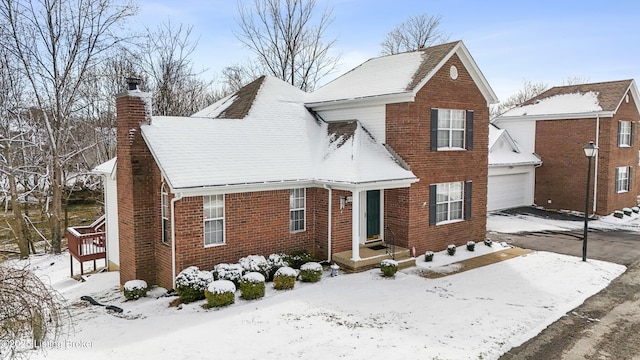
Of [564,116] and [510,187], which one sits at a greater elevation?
[564,116]

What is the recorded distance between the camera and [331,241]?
14.8 meters

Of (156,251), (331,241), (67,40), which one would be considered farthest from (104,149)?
(331,241)

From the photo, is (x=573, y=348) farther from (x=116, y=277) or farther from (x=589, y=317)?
(x=116, y=277)

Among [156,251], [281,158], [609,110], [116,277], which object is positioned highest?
[609,110]

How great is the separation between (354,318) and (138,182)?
7.72m

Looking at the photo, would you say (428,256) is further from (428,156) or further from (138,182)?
(138,182)

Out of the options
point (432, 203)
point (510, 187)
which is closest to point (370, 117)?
point (432, 203)

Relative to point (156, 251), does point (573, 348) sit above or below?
below

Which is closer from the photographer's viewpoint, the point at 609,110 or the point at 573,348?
the point at 573,348

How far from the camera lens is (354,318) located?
10.4 meters

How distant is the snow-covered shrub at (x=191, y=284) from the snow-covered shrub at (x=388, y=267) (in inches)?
203

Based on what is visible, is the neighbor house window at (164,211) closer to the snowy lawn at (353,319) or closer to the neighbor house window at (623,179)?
the snowy lawn at (353,319)

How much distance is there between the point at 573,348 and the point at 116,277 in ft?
47.0

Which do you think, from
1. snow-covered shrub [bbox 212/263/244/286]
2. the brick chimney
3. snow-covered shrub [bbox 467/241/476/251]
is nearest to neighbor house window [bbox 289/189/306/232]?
snow-covered shrub [bbox 212/263/244/286]
